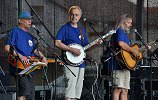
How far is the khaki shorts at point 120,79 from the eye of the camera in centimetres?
853

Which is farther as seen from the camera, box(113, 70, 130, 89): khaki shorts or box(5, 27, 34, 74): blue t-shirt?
box(113, 70, 130, 89): khaki shorts

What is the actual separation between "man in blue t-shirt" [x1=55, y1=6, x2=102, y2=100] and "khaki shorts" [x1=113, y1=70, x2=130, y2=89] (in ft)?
2.03

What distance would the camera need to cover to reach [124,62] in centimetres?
847

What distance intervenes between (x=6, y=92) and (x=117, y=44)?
208cm

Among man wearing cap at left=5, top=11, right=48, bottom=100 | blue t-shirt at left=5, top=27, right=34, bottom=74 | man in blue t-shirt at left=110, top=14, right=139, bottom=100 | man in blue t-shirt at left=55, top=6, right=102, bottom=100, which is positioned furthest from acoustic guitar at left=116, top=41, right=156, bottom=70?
blue t-shirt at left=5, top=27, right=34, bottom=74

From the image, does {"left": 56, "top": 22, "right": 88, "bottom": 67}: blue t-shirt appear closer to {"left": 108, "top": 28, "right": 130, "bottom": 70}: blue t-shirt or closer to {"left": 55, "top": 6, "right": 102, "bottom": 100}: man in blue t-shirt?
{"left": 55, "top": 6, "right": 102, "bottom": 100}: man in blue t-shirt

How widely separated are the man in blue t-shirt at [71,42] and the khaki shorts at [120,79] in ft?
2.03

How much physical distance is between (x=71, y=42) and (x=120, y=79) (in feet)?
3.45

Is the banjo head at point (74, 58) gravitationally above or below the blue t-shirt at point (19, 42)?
below

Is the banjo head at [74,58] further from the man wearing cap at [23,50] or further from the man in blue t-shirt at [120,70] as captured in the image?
the man in blue t-shirt at [120,70]

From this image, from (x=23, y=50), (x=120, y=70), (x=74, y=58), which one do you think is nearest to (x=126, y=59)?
(x=120, y=70)

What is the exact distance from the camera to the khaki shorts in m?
8.53

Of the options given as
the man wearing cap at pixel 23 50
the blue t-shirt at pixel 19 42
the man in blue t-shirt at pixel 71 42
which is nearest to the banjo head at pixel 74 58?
the man in blue t-shirt at pixel 71 42

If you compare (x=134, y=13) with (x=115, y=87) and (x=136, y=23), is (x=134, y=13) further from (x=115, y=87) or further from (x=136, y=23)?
(x=115, y=87)
